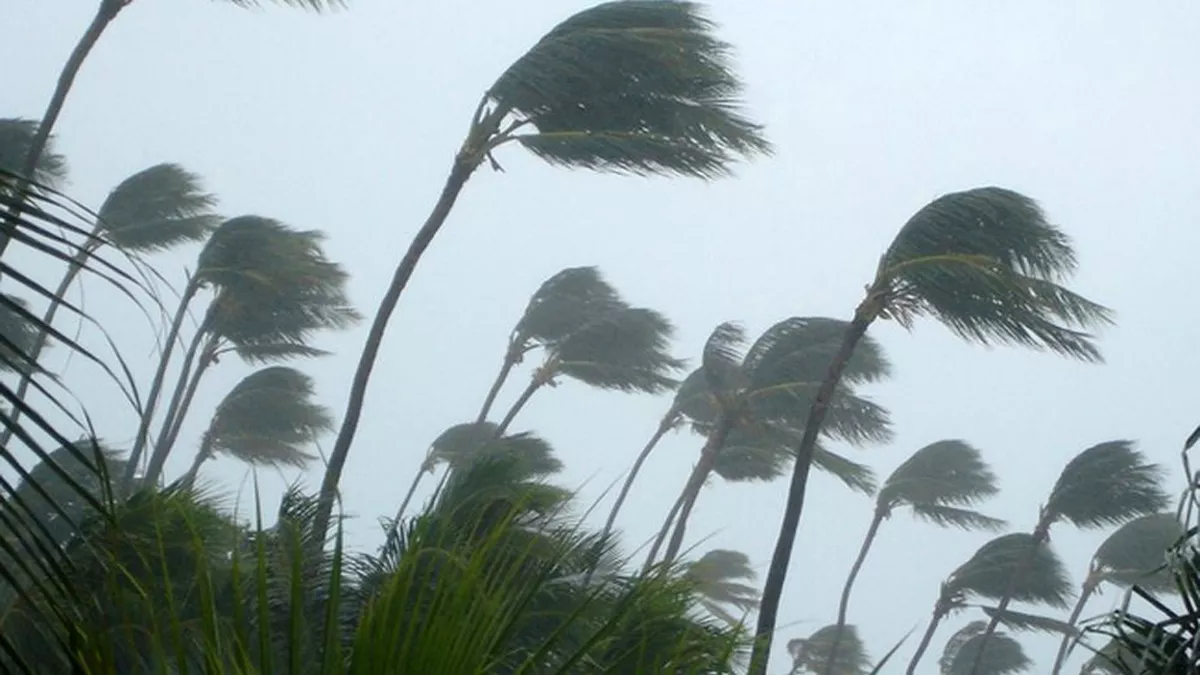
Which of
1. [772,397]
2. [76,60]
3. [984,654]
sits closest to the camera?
[76,60]

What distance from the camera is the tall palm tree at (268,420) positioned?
1364 inches

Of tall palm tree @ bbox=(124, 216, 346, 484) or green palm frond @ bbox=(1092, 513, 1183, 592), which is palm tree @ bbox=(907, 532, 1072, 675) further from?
tall palm tree @ bbox=(124, 216, 346, 484)

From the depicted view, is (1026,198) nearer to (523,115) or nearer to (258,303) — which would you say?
(523,115)

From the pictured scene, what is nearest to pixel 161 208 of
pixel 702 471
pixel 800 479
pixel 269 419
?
pixel 269 419

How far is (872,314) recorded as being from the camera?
1923 cm

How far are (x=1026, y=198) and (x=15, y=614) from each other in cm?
1334

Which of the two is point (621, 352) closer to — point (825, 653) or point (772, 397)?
point (772, 397)

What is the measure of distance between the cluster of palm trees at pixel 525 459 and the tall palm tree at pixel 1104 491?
0.22ft

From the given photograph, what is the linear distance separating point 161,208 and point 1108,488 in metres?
20.1

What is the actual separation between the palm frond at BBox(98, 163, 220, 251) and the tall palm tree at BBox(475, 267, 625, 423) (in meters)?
7.99

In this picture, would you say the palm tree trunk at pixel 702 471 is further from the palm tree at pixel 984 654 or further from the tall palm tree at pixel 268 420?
the palm tree at pixel 984 654

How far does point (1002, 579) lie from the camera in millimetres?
36250

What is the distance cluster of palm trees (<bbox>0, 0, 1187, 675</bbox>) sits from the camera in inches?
85.7

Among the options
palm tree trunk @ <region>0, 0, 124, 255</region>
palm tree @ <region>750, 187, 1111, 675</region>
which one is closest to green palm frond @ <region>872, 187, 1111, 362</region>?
palm tree @ <region>750, 187, 1111, 675</region>
